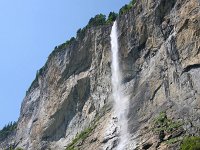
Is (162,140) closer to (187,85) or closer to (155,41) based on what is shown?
(187,85)

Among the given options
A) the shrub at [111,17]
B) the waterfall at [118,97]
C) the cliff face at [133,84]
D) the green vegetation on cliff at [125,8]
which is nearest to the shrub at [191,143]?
the cliff face at [133,84]

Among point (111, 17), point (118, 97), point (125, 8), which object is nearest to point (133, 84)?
point (118, 97)

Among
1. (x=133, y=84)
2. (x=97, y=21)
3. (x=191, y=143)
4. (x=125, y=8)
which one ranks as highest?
(x=97, y=21)

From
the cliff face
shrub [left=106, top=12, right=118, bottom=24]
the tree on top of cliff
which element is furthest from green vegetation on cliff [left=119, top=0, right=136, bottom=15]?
the tree on top of cliff

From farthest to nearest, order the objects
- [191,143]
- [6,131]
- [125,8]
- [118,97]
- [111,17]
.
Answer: [6,131]
[111,17]
[125,8]
[118,97]
[191,143]

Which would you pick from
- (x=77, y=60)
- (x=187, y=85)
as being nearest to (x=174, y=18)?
(x=187, y=85)

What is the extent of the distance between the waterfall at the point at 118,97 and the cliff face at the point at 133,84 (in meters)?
0.73

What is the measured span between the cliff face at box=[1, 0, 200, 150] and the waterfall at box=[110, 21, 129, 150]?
0.73 m

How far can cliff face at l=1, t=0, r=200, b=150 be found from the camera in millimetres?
38156

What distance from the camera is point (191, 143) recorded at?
32719mm

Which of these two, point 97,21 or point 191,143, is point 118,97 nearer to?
point 191,143

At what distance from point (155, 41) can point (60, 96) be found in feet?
63.4

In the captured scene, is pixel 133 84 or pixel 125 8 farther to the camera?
pixel 125 8

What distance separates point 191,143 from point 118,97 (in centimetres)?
1598
